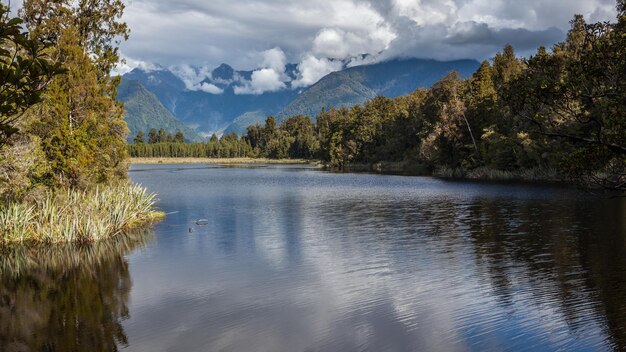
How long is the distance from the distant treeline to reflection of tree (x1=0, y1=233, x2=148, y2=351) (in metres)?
12.8

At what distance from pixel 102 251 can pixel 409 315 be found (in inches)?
659

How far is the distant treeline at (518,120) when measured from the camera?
1256cm

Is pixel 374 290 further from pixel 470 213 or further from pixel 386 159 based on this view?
pixel 386 159

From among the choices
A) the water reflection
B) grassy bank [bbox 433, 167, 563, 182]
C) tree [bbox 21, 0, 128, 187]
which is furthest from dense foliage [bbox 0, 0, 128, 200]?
grassy bank [bbox 433, 167, 563, 182]

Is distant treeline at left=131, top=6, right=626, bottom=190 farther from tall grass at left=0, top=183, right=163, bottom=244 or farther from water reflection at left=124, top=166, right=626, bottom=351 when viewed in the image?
tall grass at left=0, top=183, right=163, bottom=244

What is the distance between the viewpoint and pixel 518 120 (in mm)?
73500

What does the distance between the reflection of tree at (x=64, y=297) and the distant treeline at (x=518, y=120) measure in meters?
12.8

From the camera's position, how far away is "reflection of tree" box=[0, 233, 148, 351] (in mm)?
13359

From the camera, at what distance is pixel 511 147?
76500 millimetres

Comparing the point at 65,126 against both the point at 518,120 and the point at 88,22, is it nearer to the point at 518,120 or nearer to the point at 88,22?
the point at 88,22

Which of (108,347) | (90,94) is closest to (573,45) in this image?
(90,94)

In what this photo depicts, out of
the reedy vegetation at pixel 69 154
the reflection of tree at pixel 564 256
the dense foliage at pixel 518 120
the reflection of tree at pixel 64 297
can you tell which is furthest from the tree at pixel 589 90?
the reedy vegetation at pixel 69 154

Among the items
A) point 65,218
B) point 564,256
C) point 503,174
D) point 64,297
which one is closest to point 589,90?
point 564,256

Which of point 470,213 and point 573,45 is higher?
point 573,45
